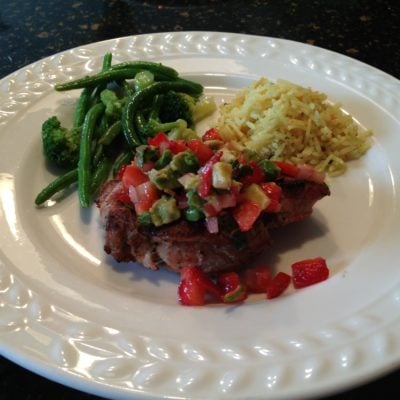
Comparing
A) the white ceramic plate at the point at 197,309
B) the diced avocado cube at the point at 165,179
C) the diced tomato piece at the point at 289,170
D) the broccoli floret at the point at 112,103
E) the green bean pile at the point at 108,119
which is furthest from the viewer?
the broccoli floret at the point at 112,103

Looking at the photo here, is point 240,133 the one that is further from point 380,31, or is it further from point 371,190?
point 380,31

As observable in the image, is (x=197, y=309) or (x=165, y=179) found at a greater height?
(x=165, y=179)

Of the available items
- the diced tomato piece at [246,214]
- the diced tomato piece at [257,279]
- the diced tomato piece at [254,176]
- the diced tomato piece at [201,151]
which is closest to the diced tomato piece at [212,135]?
the diced tomato piece at [201,151]

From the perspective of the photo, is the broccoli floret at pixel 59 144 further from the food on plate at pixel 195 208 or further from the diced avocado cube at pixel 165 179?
the diced avocado cube at pixel 165 179

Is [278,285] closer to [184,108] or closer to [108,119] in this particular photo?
[184,108]

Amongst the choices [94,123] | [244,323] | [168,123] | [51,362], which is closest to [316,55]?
[168,123]

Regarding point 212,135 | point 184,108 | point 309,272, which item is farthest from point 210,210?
point 184,108
